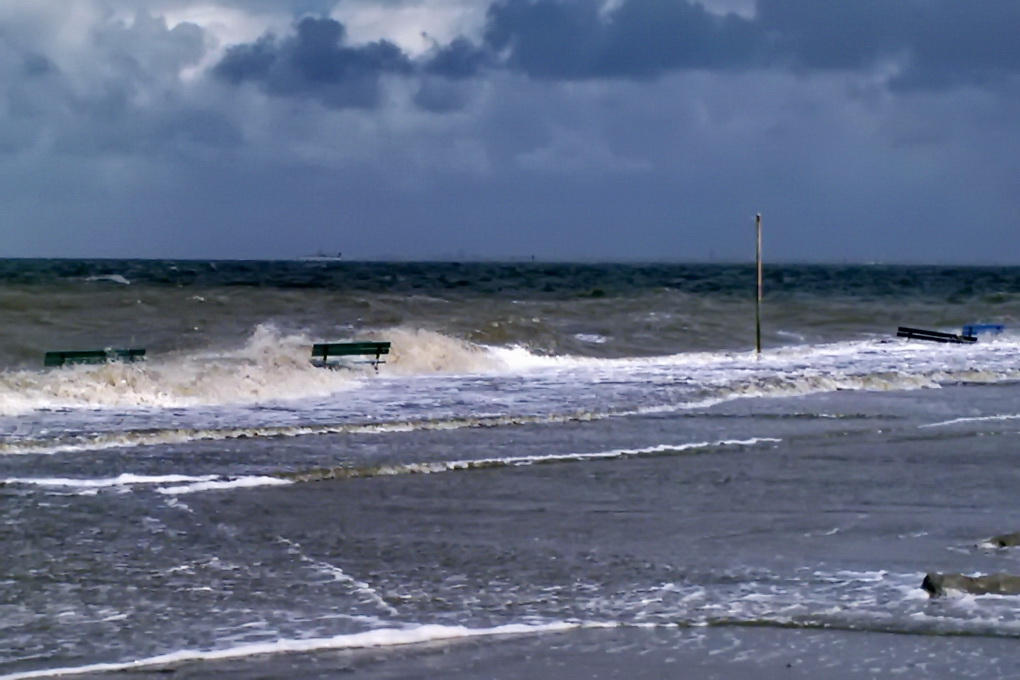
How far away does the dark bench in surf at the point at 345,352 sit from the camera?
2600cm

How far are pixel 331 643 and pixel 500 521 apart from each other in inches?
149

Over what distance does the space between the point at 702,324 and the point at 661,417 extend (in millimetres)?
25794

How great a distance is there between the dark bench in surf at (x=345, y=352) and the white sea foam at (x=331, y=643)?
18.7 metres

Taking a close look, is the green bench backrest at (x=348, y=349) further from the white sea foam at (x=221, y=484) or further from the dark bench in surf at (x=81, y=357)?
the white sea foam at (x=221, y=484)

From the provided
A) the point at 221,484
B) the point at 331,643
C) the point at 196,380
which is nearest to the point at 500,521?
the point at 221,484

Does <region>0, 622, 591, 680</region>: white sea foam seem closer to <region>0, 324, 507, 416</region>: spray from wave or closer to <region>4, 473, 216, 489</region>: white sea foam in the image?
<region>4, 473, 216, 489</region>: white sea foam

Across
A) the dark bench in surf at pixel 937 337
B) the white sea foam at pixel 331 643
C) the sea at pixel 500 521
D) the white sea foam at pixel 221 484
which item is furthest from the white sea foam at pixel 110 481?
the dark bench in surf at pixel 937 337

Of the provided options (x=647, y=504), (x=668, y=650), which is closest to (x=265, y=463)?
(x=647, y=504)

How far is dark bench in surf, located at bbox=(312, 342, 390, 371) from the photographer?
2600cm

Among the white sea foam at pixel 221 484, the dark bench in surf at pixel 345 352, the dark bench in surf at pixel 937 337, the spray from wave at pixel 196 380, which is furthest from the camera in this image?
the dark bench in surf at pixel 937 337

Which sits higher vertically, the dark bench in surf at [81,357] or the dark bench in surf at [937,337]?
the dark bench in surf at [81,357]

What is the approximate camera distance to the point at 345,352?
26.4m

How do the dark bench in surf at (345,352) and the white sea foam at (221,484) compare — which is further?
the dark bench in surf at (345,352)

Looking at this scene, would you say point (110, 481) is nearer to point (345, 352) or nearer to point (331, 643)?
point (331, 643)
